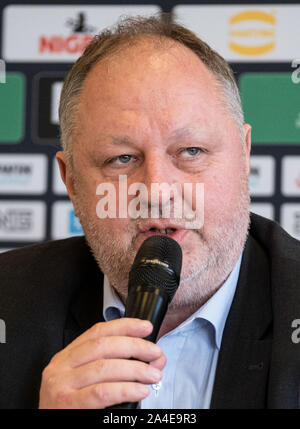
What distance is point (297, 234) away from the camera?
6.43 feet

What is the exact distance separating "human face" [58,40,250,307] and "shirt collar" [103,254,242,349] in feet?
0.07

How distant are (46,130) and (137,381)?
1482mm

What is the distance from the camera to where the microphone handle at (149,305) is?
29.5 inches

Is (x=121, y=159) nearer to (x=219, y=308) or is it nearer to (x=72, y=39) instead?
(x=219, y=308)

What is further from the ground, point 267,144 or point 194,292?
point 267,144

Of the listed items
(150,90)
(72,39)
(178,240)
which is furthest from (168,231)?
(72,39)

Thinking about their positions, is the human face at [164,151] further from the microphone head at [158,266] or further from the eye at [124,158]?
the microphone head at [158,266]

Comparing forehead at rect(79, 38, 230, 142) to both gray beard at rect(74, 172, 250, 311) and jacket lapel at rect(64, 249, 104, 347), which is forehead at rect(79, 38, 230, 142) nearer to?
gray beard at rect(74, 172, 250, 311)

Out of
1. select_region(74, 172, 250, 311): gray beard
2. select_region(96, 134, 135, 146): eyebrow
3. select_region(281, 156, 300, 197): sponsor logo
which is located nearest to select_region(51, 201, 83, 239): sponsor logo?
select_region(281, 156, 300, 197): sponsor logo

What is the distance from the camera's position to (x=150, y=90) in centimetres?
106
